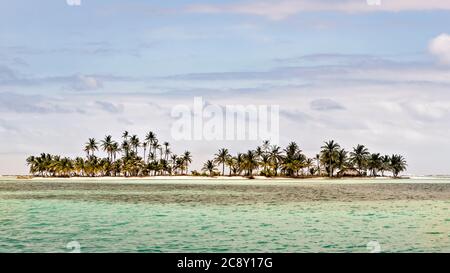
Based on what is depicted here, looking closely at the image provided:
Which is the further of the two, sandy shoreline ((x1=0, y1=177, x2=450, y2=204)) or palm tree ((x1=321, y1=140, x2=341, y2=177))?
palm tree ((x1=321, y1=140, x2=341, y2=177))

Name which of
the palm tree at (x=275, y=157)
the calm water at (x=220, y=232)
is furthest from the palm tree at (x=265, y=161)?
the calm water at (x=220, y=232)

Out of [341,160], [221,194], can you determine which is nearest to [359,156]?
[341,160]

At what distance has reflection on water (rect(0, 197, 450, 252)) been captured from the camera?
2117cm

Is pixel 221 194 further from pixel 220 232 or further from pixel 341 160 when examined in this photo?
pixel 341 160

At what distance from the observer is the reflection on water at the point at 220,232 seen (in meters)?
21.2

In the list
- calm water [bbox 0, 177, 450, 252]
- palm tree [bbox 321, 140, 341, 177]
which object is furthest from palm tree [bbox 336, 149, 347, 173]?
calm water [bbox 0, 177, 450, 252]

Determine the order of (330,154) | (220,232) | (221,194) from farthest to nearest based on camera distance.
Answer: (330,154)
(221,194)
(220,232)

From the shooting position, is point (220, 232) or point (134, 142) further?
point (134, 142)

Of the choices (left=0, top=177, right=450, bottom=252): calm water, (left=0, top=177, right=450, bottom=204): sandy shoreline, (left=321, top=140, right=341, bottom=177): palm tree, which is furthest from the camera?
(left=321, top=140, right=341, bottom=177): palm tree

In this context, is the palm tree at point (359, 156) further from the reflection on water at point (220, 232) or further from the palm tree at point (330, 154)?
the reflection on water at point (220, 232)

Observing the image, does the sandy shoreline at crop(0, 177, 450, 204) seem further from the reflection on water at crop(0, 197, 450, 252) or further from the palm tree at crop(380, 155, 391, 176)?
the palm tree at crop(380, 155, 391, 176)

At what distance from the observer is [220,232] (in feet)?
85.2
